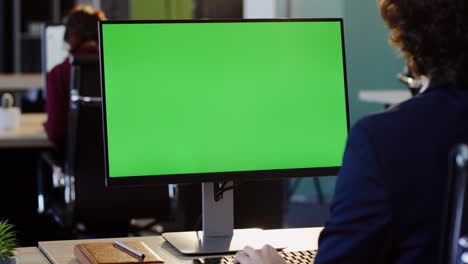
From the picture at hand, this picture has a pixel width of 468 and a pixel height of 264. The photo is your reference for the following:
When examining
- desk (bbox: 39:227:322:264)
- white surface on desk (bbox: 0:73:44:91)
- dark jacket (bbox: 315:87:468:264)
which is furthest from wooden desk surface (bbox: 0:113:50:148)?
dark jacket (bbox: 315:87:468:264)

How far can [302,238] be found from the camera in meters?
1.93

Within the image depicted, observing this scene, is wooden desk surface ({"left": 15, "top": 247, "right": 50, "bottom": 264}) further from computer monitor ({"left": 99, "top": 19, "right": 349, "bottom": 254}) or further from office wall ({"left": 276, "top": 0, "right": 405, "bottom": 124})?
office wall ({"left": 276, "top": 0, "right": 405, "bottom": 124})

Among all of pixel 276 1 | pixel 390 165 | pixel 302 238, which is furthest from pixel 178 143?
pixel 276 1

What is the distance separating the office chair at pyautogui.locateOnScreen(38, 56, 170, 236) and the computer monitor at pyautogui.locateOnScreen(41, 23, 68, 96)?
852 mm

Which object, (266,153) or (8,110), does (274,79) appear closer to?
(266,153)

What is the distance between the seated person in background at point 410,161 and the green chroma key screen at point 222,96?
1.73ft

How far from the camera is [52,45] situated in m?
4.21

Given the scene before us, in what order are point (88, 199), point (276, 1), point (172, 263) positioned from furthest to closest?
point (276, 1) < point (88, 199) < point (172, 263)

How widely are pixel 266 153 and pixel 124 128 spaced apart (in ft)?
1.07

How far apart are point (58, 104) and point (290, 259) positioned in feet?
6.89

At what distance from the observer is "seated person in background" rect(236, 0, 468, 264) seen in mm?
1252

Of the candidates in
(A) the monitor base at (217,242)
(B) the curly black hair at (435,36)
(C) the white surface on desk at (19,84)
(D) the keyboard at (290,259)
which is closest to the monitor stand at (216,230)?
(A) the monitor base at (217,242)

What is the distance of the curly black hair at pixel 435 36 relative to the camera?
133 centimetres

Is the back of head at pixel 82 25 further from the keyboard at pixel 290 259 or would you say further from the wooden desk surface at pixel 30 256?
the keyboard at pixel 290 259
